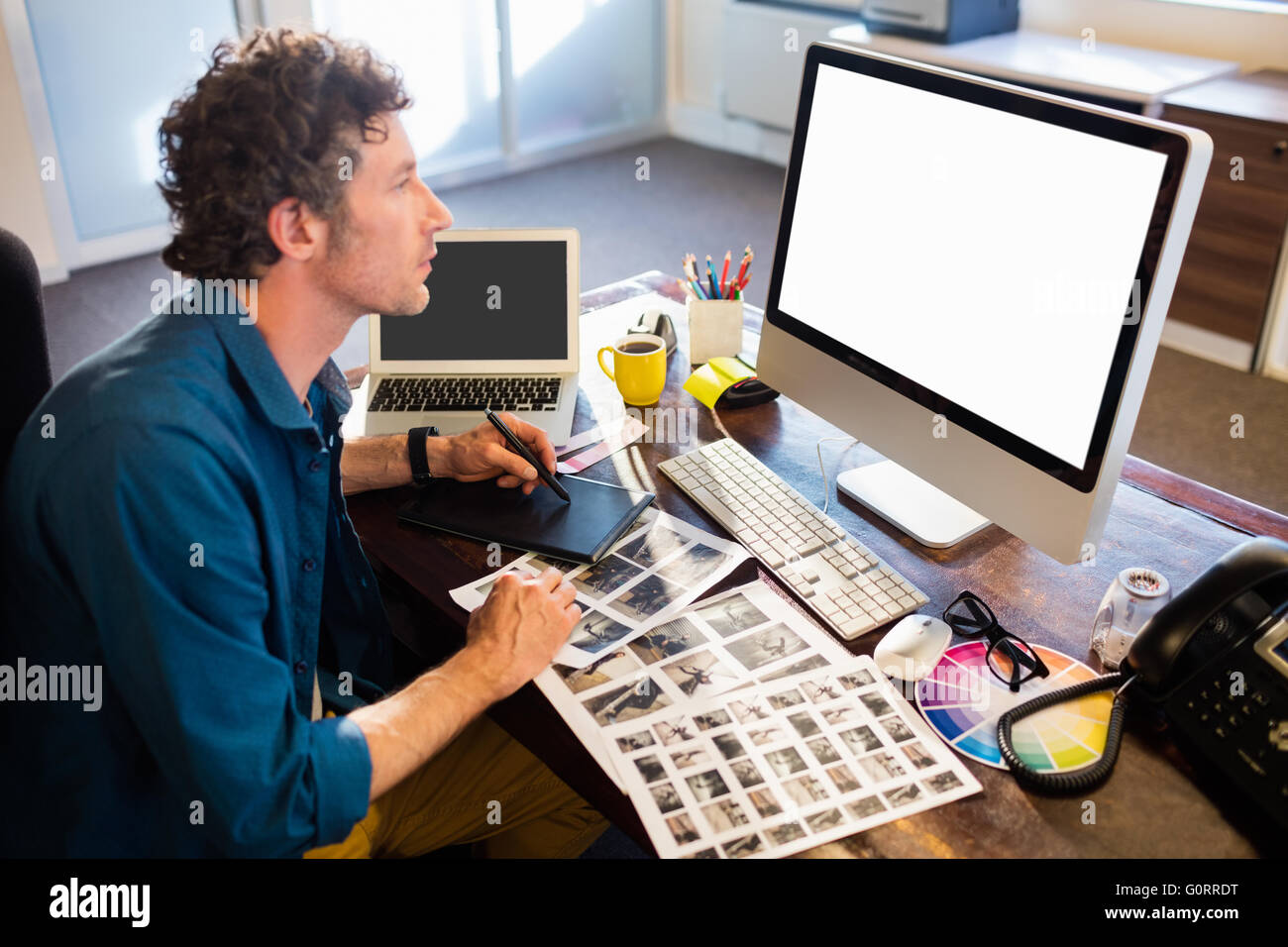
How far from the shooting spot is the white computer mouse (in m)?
1.10

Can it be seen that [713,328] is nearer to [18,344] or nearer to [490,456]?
[490,456]

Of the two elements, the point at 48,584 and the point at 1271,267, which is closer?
the point at 48,584

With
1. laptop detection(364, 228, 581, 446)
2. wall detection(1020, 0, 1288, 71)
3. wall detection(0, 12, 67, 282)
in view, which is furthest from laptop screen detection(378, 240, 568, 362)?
wall detection(1020, 0, 1288, 71)

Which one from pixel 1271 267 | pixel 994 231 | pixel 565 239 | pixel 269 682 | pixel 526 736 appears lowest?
pixel 1271 267

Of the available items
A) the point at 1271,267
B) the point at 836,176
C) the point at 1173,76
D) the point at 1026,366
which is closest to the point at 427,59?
Answer: the point at 1173,76

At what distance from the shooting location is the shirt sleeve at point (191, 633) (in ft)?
3.04

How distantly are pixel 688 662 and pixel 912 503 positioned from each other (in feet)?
1.35

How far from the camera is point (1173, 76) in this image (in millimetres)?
3314

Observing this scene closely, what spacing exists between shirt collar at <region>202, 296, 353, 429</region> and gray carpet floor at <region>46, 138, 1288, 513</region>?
2.38m

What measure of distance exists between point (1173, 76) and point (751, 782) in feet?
10.4

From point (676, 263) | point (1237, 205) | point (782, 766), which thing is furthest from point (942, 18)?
point (782, 766)

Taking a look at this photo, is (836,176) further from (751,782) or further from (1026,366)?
(751,782)

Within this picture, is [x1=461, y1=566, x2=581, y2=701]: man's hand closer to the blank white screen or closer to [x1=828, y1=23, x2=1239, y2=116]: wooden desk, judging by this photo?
the blank white screen

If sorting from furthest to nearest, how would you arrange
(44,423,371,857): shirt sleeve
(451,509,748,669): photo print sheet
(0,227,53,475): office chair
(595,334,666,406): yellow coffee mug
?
(595,334,666,406): yellow coffee mug
(0,227,53,475): office chair
(451,509,748,669): photo print sheet
(44,423,371,857): shirt sleeve
